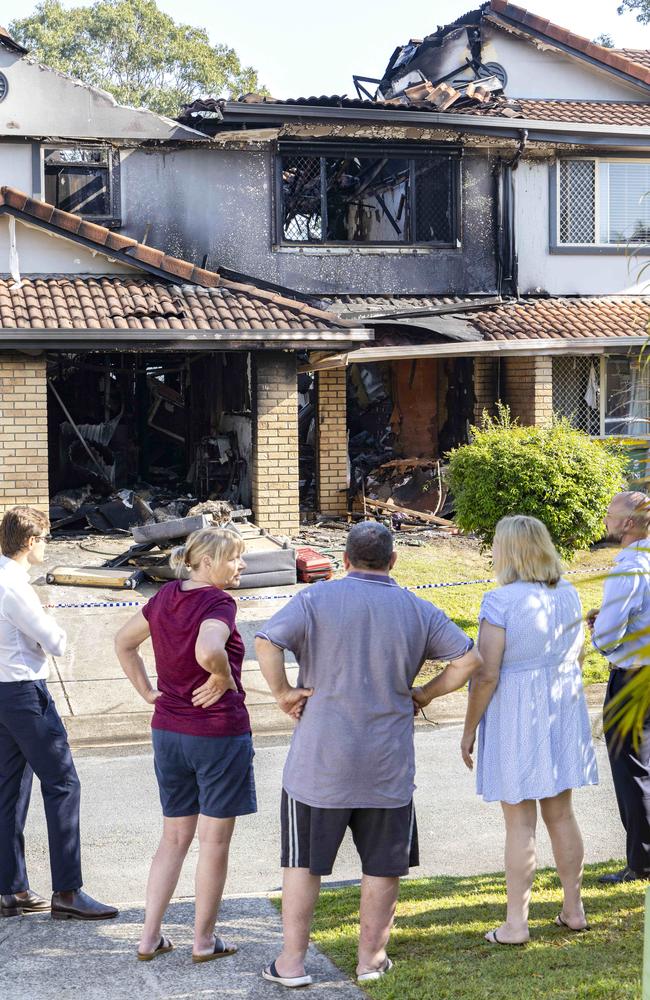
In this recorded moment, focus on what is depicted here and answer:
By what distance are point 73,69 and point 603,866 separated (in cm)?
4781

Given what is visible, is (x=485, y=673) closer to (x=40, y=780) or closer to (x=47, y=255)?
(x=40, y=780)

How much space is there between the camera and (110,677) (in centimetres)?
962

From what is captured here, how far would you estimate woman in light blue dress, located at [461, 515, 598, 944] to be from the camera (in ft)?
15.7

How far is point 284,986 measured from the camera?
4383 mm

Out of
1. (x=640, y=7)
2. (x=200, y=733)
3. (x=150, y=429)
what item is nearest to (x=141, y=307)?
(x=150, y=429)

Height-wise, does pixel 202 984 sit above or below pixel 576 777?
below

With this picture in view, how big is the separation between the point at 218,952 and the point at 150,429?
17.9m

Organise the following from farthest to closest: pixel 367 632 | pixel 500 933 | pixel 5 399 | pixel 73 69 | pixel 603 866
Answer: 1. pixel 73 69
2. pixel 5 399
3. pixel 603 866
4. pixel 500 933
5. pixel 367 632

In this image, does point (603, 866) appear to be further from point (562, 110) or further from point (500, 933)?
point (562, 110)

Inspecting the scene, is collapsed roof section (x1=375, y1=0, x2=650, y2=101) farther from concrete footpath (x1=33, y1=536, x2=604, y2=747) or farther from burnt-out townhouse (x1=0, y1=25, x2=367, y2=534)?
concrete footpath (x1=33, y1=536, x2=604, y2=747)

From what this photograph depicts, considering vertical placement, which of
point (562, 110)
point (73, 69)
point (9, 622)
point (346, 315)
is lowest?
point (9, 622)

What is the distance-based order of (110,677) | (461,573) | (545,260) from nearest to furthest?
(110,677), (461,573), (545,260)

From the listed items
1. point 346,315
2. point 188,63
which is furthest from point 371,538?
point 188,63

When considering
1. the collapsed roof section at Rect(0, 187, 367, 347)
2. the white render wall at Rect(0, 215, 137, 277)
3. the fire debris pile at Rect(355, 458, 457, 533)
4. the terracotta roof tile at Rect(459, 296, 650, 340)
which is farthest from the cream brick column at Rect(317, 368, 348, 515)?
the white render wall at Rect(0, 215, 137, 277)
